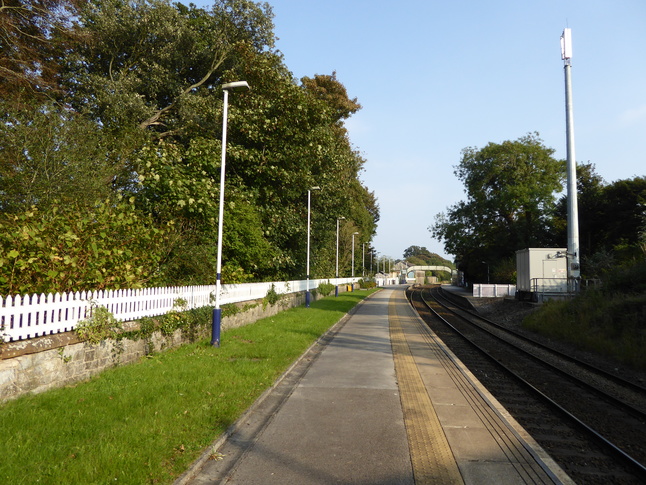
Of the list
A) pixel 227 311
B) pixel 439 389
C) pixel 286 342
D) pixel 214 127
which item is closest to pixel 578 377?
pixel 439 389

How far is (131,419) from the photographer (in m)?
5.29

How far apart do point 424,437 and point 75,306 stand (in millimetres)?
5886

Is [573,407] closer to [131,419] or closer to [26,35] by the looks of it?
[131,419]

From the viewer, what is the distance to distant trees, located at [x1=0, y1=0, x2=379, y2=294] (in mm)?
9742

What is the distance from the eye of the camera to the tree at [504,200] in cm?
4759

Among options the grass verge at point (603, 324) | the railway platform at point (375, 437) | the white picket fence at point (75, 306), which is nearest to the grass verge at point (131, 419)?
the railway platform at point (375, 437)

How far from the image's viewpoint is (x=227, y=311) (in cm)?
1357

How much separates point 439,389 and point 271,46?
26.6 metres

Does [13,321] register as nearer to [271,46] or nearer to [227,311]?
[227,311]

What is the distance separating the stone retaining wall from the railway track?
6999mm

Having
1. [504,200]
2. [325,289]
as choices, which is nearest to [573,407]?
[325,289]

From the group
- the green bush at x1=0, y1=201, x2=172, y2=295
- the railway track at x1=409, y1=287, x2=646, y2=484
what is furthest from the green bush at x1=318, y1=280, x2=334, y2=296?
the green bush at x1=0, y1=201, x2=172, y2=295

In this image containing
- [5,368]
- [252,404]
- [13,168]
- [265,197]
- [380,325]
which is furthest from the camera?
[265,197]

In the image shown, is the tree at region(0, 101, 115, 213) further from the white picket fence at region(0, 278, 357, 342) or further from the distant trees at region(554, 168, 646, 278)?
the distant trees at region(554, 168, 646, 278)
